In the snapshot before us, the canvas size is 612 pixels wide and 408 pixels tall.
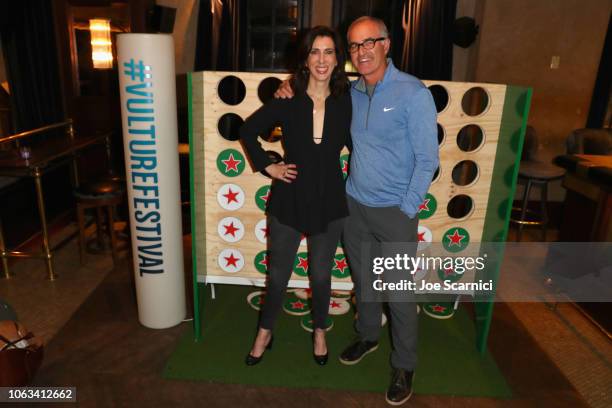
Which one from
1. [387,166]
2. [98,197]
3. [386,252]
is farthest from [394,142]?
[98,197]

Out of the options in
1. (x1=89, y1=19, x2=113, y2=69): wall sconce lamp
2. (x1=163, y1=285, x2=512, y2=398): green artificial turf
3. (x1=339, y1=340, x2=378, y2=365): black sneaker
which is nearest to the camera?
(x1=163, y1=285, x2=512, y2=398): green artificial turf

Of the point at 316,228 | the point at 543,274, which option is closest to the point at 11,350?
the point at 316,228

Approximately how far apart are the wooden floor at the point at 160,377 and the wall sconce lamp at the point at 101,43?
9.41ft

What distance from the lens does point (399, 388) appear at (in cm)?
202

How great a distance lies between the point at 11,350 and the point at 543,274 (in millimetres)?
3408

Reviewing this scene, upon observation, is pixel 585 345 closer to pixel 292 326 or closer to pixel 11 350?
pixel 292 326

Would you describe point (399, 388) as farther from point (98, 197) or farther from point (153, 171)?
point (98, 197)

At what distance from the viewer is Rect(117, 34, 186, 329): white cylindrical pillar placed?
2.14m

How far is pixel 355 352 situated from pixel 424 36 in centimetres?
428

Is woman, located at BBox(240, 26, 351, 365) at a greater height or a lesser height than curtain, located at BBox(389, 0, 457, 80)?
lesser

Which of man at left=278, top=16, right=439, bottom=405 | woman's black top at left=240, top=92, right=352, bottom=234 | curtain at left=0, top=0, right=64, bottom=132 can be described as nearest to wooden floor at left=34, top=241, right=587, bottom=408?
man at left=278, top=16, right=439, bottom=405

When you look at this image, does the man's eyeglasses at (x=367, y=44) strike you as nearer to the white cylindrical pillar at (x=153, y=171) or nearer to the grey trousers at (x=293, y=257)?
the grey trousers at (x=293, y=257)

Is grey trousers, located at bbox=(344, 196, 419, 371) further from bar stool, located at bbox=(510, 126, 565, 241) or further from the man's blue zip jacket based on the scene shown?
bar stool, located at bbox=(510, 126, 565, 241)

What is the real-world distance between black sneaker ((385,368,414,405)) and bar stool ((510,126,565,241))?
259cm
